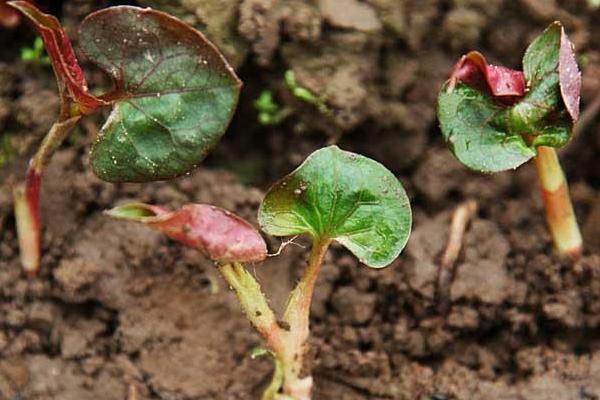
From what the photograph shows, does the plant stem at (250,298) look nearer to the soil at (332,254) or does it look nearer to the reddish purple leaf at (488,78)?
the soil at (332,254)

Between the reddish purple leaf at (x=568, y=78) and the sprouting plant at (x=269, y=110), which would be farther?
the sprouting plant at (x=269, y=110)

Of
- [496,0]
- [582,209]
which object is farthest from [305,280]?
[496,0]

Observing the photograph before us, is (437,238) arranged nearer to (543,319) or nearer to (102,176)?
(543,319)

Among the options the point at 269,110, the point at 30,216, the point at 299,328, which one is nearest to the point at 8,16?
the point at 30,216

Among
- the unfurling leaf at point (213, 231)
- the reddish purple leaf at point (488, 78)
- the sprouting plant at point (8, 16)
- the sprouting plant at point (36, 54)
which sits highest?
the reddish purple leaf at point (488, 78)

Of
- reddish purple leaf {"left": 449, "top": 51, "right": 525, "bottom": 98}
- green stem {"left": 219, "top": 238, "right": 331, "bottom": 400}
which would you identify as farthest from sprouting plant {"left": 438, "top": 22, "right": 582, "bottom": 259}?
green stem {"left": 219, "top": 238, "right": 331, "bottom": 400}

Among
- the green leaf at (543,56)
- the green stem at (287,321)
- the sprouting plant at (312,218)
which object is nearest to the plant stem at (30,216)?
the sprouting plant at (312,218)
